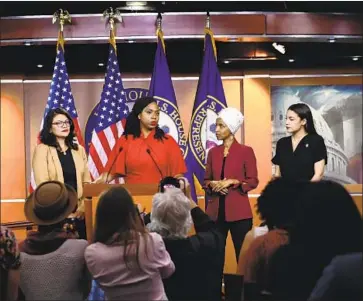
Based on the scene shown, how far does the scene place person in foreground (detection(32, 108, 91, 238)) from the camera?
13.7 feet

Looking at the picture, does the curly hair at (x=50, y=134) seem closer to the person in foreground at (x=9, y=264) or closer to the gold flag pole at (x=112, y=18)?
the gold flag pole at (x=112, y=18)

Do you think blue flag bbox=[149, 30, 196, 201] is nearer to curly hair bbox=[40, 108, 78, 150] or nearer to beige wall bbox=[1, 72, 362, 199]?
curly hair bbox=[40, 108, 78, 150]

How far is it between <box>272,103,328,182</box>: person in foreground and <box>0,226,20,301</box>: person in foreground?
90.2 inches

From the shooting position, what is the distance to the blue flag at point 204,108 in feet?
16.4

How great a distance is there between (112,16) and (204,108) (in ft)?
3.70

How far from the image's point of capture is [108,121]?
4.92m

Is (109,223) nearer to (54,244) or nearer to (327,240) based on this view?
(54,244)

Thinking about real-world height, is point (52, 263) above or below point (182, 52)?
below

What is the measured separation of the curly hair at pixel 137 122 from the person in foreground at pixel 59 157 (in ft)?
1.33

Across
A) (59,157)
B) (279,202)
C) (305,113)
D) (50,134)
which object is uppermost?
(305,113)

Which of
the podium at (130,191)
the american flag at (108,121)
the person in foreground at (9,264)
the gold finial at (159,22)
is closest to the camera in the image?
the person in foreground at (9,264)

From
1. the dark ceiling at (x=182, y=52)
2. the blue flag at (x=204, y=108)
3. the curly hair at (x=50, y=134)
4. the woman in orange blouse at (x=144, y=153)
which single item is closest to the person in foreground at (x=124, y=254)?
the woman in orange blouse at (x=144, y=153)

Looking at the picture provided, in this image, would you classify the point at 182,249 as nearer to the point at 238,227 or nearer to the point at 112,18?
the point at 238,227

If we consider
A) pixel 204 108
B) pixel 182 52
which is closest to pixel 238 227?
pixel 204 108
